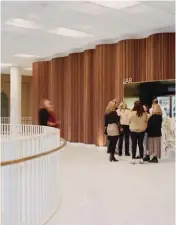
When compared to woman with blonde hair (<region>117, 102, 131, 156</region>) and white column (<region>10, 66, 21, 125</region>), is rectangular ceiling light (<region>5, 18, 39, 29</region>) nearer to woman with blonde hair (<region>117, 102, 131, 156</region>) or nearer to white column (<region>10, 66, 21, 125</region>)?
woman with blonde hair (<region>117, 102, 131, 156</region>)

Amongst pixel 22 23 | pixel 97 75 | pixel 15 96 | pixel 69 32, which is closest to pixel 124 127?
pixel 97 75

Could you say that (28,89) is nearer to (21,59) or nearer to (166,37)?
(21,59)

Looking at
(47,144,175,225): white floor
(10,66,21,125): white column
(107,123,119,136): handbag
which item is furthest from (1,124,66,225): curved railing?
(10,66,21,125): white column

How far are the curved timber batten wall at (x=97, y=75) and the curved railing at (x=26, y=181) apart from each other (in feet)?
23.4

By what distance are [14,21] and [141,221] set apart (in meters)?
7.56

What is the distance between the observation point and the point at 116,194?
5660 millimetres

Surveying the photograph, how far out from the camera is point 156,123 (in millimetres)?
8750

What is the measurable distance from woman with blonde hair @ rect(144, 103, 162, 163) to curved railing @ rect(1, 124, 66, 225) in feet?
14.7

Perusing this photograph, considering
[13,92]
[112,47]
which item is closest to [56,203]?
[112,47]

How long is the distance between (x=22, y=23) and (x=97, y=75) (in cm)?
343

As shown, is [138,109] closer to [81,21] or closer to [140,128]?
[140,128]

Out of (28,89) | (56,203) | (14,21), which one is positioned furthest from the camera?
(28,89)

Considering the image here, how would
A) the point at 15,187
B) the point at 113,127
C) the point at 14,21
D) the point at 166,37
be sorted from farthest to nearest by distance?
the point at 166,37, the point at 14,21, the point at 113,127, the point at 15,187

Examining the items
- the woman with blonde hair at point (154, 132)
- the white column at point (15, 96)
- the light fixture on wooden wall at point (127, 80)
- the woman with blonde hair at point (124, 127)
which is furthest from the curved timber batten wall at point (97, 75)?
the white column at point (15, 96)
